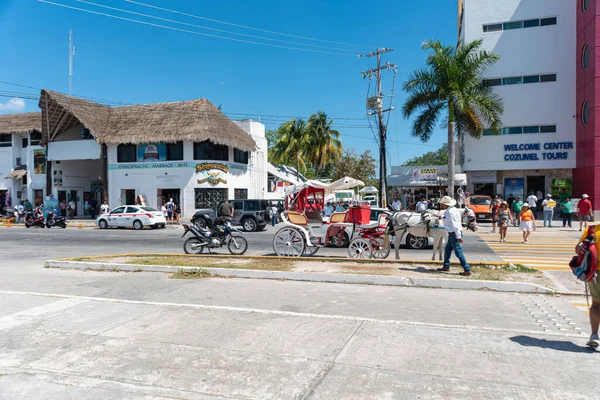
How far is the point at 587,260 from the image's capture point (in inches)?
201

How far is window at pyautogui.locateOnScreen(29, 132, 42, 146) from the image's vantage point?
38312 mm

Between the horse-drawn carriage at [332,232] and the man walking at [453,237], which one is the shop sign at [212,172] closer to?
the horse-drawn carriage at [332,232]

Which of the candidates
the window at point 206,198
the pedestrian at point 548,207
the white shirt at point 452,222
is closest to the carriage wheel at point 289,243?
the white shirt at point 452,222

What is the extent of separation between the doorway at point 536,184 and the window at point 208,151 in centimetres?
2313

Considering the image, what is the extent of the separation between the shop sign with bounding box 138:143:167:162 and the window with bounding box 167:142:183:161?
1.02ft

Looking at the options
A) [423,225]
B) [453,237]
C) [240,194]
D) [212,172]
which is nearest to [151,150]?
[212,172]

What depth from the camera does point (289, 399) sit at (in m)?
3.96

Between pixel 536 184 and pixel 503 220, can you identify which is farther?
pixel 536 184

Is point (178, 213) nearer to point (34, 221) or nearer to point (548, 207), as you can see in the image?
point (34, 221)

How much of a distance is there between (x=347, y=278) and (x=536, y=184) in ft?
94.1

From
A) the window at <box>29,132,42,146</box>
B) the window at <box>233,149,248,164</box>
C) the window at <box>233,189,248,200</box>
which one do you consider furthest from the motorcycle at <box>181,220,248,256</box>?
the window at <box>29,132,42,146</box>

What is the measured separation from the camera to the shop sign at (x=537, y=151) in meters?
31.0

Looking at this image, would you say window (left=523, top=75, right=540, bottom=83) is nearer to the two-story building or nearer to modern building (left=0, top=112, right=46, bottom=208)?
the two-story building

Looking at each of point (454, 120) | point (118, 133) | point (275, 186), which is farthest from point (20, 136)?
point (454, 120)
